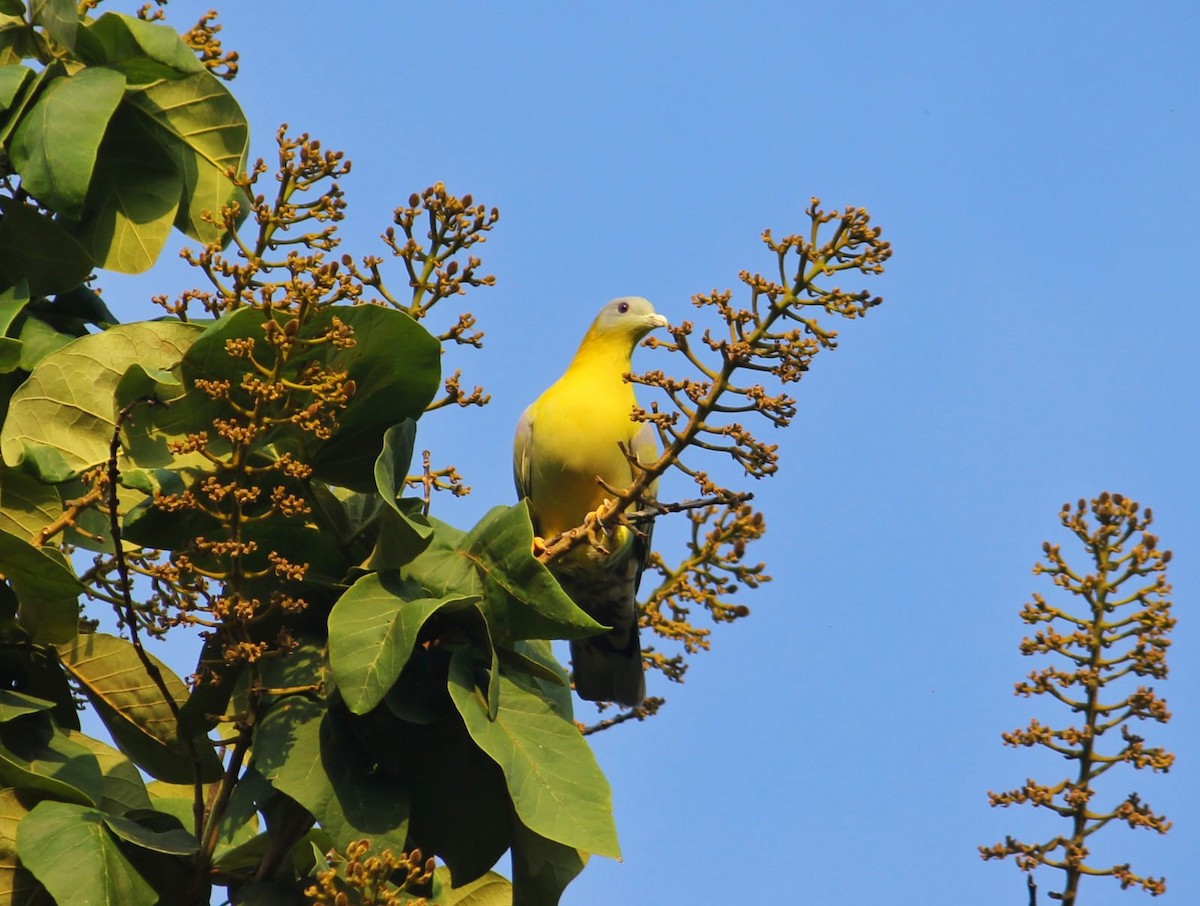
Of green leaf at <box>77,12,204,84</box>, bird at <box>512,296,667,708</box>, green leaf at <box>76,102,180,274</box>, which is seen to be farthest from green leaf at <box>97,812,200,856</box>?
bird at <box>512,296,667,708</box>

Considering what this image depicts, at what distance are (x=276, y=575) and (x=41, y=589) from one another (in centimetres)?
53

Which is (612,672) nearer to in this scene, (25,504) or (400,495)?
(400,495)

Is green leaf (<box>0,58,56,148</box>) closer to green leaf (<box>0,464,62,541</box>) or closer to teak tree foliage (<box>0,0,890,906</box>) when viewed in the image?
teak tree foliage (<box>0,0,890,906</box>)

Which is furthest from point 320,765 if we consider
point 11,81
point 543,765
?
point 11,81

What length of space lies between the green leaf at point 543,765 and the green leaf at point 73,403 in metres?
1.01

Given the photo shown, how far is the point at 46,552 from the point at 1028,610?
270 centimetres

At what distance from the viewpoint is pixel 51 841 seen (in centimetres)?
310

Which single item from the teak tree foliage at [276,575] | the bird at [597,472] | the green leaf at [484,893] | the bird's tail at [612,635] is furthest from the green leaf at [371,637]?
the bird's tail at [612,635]

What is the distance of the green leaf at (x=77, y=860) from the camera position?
3047mm

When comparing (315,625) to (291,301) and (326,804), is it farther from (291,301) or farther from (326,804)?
(291,301)

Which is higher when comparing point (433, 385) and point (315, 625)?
point (433, 385)

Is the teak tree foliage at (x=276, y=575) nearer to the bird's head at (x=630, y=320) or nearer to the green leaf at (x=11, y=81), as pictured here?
the green leaf at (x=11, y=81)

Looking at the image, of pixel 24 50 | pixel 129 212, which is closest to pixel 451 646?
pixel 129 212

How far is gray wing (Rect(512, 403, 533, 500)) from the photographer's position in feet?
23.4
